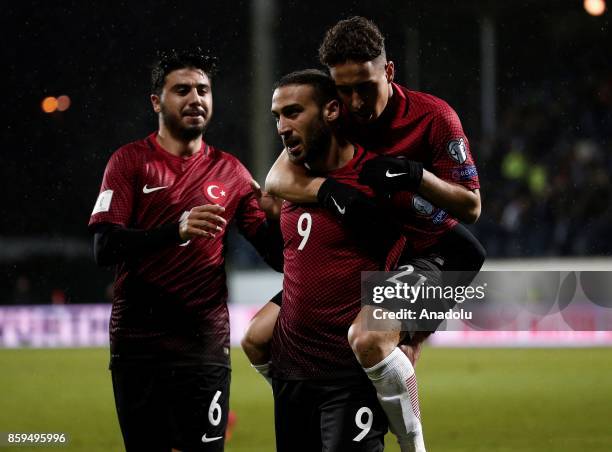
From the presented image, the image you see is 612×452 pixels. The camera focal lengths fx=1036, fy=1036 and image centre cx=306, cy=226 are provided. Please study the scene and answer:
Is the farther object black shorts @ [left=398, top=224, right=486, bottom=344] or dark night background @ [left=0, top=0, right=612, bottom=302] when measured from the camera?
dark night background @ [left=0, top=0, right=612, bottom=302]

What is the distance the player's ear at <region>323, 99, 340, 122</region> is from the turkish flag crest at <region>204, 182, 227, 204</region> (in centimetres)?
70

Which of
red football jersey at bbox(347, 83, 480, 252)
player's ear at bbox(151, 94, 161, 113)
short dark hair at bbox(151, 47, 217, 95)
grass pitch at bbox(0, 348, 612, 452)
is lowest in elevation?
grass pitch at bbox(0, 348, 612, 452)

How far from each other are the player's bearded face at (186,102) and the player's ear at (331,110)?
67 cm

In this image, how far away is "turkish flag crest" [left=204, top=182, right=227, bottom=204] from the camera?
148 inches

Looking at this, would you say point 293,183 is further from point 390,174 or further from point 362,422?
point 362,422

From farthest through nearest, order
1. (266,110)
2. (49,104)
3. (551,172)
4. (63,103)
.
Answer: (551,172) < (49,104) < (63,103) < (266,110)

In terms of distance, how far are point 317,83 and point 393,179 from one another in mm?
402

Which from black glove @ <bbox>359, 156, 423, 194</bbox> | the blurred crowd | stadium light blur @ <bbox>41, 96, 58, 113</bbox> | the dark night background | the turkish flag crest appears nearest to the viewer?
black glove @ <bbox>359, 156, 423, 194</bbox>

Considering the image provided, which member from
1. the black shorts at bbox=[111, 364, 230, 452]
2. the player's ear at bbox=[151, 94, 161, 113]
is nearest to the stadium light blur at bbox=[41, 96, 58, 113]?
the player's ear at bbox=[151, 94, 161, 113]

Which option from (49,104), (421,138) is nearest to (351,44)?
(421,138)

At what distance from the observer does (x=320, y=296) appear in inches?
127

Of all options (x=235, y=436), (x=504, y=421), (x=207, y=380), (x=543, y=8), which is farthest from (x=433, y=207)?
(x=543, y=8)

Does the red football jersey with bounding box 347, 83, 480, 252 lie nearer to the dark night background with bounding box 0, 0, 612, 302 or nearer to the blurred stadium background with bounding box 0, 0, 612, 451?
the dark night background with bounding box 0, 0, 612, 302

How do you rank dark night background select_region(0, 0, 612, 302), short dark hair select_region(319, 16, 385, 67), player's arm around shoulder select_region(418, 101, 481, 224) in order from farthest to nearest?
dark night background select_region(0, 0, 612, 302)
player's arm around shoulder select_region(418, 101, 481, 224)
short dark hair select_region(319, 16, 385, 67)
